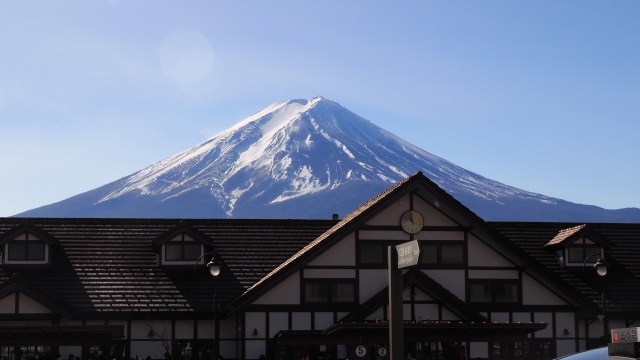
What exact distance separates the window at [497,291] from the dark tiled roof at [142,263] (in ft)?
24.5

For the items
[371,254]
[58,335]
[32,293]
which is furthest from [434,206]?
[58,335]

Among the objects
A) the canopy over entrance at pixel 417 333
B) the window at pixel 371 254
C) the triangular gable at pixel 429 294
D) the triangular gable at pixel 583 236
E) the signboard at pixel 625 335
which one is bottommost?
the canopy over entrance at pixel 417 333

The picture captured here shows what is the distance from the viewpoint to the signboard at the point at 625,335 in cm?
957

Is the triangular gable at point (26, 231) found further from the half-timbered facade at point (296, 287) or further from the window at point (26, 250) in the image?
the window at point (26, 250)

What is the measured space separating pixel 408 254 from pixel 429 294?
29.1 m

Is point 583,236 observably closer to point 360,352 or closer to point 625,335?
point 360,352

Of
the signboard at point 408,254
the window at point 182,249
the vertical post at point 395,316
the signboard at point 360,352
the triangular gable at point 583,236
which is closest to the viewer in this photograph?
the signboard at point 408,254

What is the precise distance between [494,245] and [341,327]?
1151cm

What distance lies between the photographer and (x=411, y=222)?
4269 cm

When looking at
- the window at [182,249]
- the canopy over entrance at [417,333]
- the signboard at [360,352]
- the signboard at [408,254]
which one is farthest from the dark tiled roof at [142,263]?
the signboard at [408,254]

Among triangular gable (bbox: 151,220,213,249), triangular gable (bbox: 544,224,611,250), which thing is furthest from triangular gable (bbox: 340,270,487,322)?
triangular gable (bbox: 544,224,611,250)

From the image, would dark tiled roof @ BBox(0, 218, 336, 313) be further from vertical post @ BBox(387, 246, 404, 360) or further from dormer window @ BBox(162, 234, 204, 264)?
vertical post @ BBox(387, 246, 404, 360)

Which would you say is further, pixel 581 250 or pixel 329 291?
pixel 581 250

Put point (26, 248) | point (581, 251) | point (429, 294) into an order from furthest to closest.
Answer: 1. point (581, 251)
2. point (26, 248)
3. point (429, 294)
